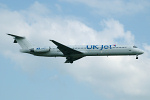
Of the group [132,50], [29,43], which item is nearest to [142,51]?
[132,50]

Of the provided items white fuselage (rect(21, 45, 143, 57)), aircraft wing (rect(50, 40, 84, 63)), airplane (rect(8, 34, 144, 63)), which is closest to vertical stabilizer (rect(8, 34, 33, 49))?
airplane (rect(8, 34, 144, 63))

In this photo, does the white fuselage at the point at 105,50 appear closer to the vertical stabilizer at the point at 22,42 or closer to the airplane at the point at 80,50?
the airplane at the point at 80,50

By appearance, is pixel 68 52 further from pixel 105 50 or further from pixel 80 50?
pixel 105 50

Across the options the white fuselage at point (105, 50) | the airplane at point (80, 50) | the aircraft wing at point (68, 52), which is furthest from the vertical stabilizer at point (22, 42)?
the aircraft wing at point (68, 52)

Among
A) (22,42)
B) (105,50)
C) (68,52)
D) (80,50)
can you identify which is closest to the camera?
(105,50)

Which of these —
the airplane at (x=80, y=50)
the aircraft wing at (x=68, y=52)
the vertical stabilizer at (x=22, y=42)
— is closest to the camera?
the aircraft wing at (x=68, y=52)

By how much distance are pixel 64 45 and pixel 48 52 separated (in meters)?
3.54

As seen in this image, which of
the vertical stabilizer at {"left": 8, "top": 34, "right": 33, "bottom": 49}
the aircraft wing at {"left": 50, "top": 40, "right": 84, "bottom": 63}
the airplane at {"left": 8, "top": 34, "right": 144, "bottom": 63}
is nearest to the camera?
the aircraft wing at {"left": 50, "top": 40, "right": 84, "bottom": 63}

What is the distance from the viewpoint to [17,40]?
5100cm

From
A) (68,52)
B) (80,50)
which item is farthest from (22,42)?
(80,50)

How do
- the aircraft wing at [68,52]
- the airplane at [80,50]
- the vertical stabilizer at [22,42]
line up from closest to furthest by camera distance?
the aircraft wing at [68,52], the airplane at [80,50], the vertical stabilizer at [22,42]

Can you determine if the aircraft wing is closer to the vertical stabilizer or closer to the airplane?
the airplane

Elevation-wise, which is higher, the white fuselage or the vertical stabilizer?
the vertical stabilizer

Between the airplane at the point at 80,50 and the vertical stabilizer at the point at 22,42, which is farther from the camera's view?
the vertical stabilizer at the point at 22,42
